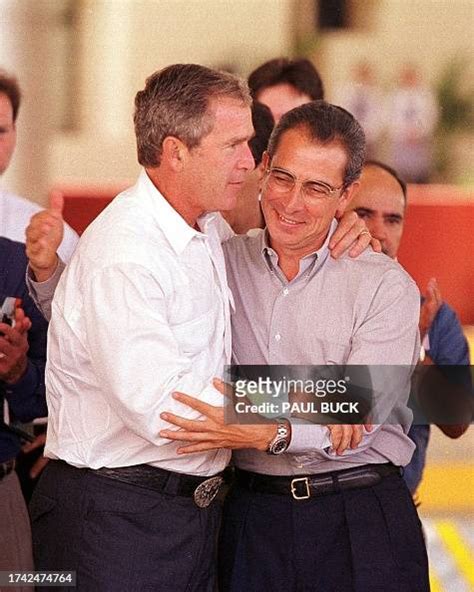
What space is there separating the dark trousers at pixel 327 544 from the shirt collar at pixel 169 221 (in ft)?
1.48

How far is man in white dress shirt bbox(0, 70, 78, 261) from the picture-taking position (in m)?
2.35

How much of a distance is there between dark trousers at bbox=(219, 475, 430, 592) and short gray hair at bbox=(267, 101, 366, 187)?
1.69 ft

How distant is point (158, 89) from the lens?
1782 millimetres

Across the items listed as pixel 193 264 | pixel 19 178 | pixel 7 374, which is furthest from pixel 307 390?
pixel 19 178

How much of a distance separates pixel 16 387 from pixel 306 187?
2.11 feet

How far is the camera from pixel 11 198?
8.18 ft

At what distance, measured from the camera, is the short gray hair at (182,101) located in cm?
177

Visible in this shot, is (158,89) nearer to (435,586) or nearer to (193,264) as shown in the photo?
(193,264)

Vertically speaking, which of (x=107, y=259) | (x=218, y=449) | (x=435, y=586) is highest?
(x=107, y=259)

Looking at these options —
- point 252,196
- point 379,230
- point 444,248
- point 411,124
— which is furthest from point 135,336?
point 411,124

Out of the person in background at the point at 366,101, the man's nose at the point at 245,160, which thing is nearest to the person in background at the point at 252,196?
the man's nose at the point at 245,160

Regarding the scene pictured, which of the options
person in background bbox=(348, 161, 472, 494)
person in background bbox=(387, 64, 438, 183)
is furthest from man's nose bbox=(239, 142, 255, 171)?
person in background bbox=(387, 64, 438, 183)

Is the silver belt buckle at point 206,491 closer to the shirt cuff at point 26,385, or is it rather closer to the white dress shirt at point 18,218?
the shirt cuff at point 26,385

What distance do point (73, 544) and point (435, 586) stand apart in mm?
1731
